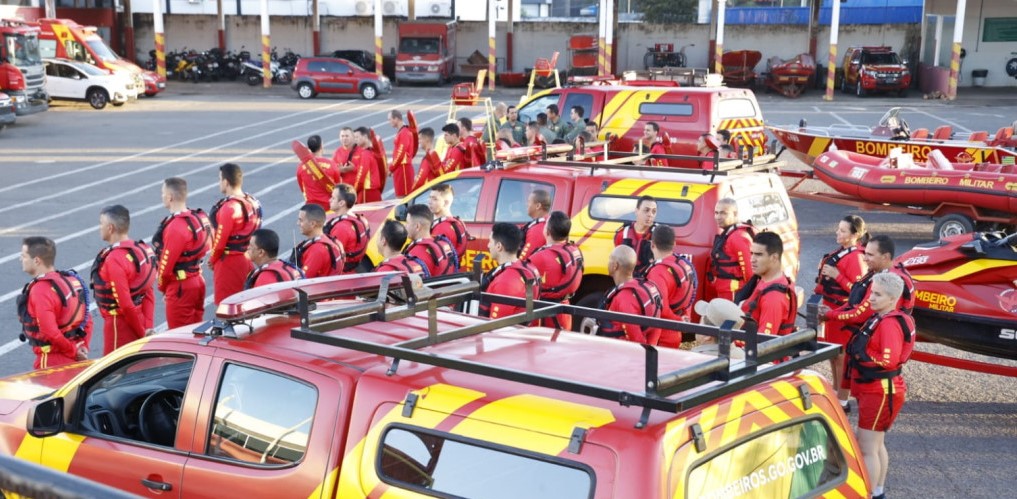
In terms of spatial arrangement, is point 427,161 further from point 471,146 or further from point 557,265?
point 557,265

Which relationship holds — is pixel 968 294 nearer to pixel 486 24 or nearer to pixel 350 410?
pixel 350 410

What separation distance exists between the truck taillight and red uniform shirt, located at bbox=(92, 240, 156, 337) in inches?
877

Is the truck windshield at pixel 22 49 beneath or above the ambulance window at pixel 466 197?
above

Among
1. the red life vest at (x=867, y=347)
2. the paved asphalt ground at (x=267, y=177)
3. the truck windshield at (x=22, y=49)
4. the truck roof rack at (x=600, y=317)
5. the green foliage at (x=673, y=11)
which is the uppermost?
the green foliage at (x=673, y=11)

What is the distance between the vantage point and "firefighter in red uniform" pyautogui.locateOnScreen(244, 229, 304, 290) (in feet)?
23.2

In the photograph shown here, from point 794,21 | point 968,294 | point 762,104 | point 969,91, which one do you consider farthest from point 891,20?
point 968,294

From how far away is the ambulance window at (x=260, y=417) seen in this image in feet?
13.3

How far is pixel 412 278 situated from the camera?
4.47 m

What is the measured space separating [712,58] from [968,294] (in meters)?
36.6

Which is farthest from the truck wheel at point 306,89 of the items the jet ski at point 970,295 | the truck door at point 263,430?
the truck door at point 263,430

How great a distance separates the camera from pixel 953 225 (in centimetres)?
1439

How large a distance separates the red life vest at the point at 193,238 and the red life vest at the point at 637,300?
3804 mm

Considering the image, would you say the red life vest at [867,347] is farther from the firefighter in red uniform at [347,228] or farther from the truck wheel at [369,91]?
the truck wheel at [369,91]

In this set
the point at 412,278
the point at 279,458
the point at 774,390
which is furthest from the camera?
the point at 412,278
